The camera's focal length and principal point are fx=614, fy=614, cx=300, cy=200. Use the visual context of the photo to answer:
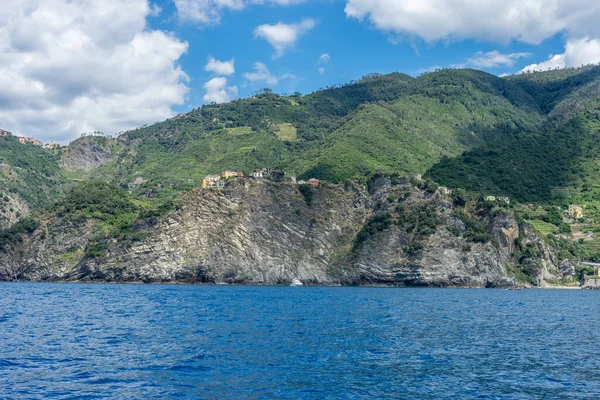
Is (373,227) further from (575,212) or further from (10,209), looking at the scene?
(10,209)

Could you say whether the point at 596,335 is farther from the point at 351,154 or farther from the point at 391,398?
the point at 351,154

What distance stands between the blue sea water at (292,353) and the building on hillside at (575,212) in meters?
98.0

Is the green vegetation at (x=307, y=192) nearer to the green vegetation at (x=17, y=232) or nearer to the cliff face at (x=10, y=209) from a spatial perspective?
the green vegetation at (x=17, y=232)

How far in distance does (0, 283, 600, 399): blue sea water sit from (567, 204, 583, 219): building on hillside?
9802cm

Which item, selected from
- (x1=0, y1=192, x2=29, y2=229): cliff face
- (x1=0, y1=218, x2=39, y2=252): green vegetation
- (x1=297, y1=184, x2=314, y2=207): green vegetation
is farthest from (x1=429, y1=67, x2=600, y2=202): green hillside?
(x1=0, y1=192, x2=29, y2=229): cliff face

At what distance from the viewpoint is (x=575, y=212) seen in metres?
155

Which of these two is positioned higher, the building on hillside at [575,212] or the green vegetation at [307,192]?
the green vegetation at [307,192]

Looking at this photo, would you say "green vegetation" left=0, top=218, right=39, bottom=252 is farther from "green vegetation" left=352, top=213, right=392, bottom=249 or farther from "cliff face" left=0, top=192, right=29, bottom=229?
"green vegetation" left=352, top=213, right=392, bottom=249

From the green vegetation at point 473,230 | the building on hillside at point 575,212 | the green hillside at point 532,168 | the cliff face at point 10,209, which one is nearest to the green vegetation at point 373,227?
the green vegetation at point 473,230

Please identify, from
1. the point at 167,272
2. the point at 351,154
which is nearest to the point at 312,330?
the point at 167,272

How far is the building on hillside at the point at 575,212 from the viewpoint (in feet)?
505

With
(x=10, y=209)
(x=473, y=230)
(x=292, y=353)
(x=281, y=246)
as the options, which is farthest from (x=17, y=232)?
(x=292, y=353)

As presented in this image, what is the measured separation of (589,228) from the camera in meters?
147

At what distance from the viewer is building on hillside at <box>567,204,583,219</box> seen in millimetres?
154000
